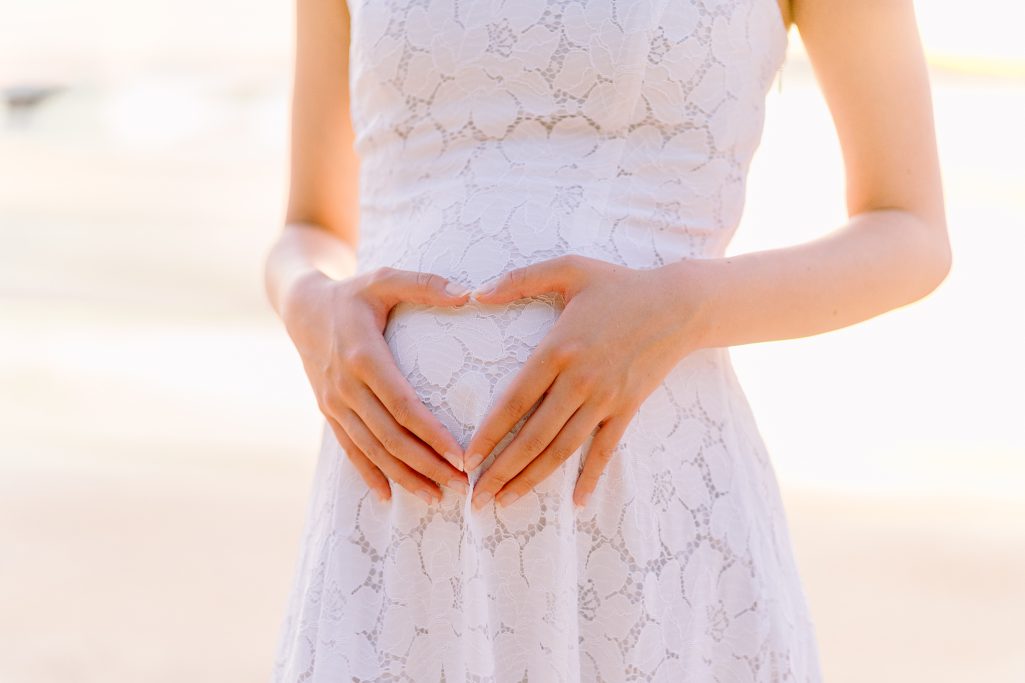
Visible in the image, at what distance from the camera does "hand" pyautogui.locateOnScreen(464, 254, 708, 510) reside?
0.71 metres

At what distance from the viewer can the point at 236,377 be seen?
438cm

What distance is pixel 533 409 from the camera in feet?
2.39

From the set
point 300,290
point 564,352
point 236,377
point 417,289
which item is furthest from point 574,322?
point 236,377

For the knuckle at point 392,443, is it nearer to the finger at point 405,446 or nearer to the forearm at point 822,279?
the finger at point 405,446

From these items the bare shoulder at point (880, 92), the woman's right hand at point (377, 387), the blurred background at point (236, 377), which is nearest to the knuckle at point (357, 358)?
the woman's right hand at point (377, 387)

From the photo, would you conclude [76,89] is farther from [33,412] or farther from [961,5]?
[961,5]

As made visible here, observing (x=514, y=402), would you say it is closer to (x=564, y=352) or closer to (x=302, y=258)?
(x=564, y=352)

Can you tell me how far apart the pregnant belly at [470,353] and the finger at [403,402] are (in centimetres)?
2

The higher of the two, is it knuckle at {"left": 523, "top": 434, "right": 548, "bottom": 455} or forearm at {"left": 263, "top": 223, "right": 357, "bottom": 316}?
forearm at {"left": 263, "top": 223, "right": 357, "bottom": 316}

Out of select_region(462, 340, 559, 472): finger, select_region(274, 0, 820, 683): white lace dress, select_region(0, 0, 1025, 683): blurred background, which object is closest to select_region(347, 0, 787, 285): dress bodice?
select_region(274, 0, 820, 683): white lace dress

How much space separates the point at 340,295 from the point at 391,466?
146 mm

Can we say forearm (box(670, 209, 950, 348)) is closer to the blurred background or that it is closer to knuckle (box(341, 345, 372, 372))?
knuckle (box(341, 345, 372, 372))

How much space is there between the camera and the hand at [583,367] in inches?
28.0

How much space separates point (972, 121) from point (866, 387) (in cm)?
112
